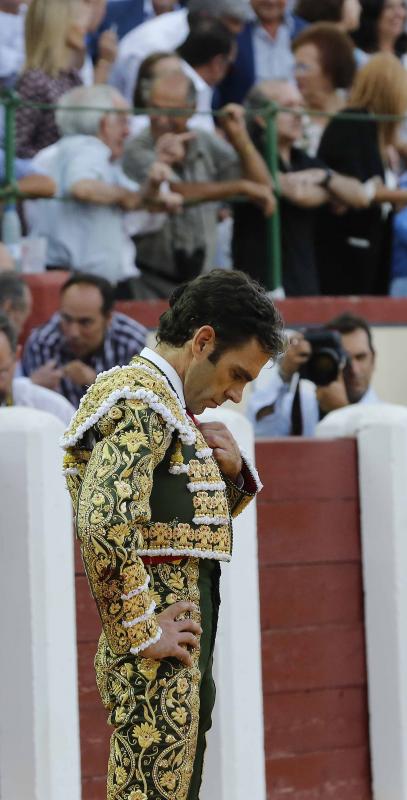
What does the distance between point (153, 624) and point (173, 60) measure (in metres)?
4.07

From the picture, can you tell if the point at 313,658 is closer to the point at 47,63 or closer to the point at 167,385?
the point at 167,385

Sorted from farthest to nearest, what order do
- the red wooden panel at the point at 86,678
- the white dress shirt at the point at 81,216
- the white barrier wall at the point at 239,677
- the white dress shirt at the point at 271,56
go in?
the white dress shirt at the point at 271,56 < the white dress shirt at the point at 81,216 < the white barrier wall at the point at 239,677 < the red wooden panel at the point at 86,678

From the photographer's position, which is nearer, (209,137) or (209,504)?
(209,504)

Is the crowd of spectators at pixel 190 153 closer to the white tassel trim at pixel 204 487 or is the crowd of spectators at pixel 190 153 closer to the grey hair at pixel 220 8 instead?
the grey hair at pixel 220 8

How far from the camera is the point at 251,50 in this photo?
6973mm

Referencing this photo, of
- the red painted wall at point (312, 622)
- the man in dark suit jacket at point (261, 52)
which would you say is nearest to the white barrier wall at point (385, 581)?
the red painted wall at point (312, 622)

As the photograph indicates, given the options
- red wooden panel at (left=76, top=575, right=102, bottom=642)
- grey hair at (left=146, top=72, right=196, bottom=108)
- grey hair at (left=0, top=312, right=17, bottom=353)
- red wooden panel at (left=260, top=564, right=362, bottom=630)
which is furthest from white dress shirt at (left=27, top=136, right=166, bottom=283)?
red wooden panel at (left=76, top=575, right=102, bottom=642)

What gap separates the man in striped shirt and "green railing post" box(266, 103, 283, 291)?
1299 mm

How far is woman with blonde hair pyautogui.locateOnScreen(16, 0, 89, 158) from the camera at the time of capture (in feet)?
19.4

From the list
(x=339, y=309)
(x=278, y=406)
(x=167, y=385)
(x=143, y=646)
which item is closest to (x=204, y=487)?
(x=167, y=385)

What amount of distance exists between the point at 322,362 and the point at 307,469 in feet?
2.56

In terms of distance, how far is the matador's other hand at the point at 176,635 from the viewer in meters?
2.47

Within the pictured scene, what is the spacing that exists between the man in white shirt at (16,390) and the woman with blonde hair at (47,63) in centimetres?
125

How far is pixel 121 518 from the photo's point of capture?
2373 millimetres
